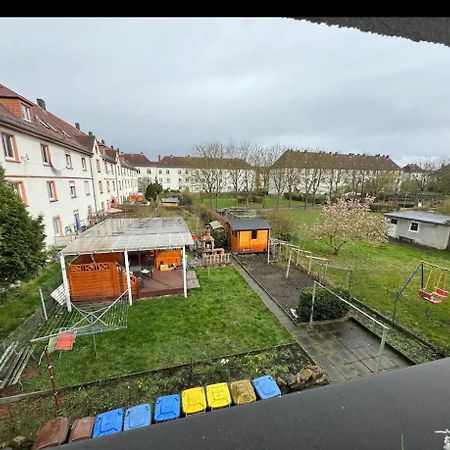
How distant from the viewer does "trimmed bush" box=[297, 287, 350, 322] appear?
8.77 metres

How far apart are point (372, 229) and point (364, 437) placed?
1784cm

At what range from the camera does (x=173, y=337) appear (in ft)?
26.6

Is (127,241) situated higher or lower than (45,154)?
lower

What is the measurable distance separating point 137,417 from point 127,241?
280 inches

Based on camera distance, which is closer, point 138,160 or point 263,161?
point 263,161

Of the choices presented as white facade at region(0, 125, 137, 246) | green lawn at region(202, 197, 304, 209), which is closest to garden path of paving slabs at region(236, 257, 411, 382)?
white facade at region(0, 125, 137, 246)

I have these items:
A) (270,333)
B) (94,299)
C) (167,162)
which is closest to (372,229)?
(270,333)

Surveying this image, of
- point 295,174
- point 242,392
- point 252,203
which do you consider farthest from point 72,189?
point 295,174

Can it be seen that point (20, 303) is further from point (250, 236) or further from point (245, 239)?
point (250, 236)

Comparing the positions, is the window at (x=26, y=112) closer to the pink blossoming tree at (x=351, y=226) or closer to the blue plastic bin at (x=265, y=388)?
the blue plastic bin at (x=265, y=388)

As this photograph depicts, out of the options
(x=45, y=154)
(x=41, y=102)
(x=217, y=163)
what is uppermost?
(x=41, y=102)

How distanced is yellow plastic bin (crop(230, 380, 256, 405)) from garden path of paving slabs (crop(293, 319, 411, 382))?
2511 millimetres

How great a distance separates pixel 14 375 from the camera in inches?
254
